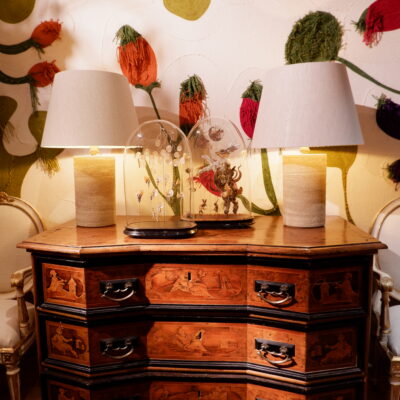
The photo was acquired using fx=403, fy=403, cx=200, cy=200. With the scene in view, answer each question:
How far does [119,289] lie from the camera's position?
142 centimetres

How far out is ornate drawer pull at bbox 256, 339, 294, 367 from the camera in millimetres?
1374

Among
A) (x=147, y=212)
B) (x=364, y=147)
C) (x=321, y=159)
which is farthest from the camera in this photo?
(x=364, y=147)

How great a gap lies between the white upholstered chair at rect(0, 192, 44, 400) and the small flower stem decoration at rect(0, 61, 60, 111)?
1.67 ft

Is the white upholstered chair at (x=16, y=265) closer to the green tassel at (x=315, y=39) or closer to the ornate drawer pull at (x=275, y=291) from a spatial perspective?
the ornate drawer pull at (x=275, y=291)

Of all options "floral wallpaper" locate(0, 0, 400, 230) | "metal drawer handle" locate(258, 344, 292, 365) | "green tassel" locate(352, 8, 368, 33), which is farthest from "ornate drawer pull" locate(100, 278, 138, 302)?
"green tassel" locate(352, 8, 368, 33)

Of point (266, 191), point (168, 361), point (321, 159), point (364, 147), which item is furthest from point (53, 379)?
point (364, 147)

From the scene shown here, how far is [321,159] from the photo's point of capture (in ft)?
5.25

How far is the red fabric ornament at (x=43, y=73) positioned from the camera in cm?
194

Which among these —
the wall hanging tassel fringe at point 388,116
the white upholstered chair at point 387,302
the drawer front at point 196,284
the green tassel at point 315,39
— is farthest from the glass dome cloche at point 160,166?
the wall hanging tassel fringe at point 388,116

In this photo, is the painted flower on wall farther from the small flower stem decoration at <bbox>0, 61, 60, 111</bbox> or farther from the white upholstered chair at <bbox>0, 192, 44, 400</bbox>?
the white upholstered chair at <bbox>0, 192, 44, 400</bbox>

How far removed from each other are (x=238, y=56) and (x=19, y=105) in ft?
3.56

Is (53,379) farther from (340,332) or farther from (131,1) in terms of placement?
(131,1)

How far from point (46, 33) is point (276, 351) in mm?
1737

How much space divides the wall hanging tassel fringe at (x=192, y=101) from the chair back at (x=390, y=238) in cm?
96
